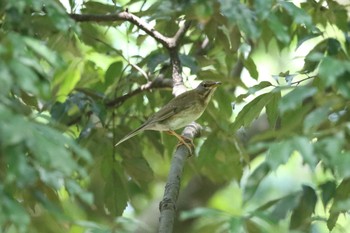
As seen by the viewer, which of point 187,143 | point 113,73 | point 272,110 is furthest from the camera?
point 113,73

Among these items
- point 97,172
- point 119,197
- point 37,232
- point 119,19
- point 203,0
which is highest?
point 119,19

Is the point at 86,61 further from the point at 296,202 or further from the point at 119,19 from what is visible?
the point at 296,202

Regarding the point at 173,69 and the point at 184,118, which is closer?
the point at 173,69

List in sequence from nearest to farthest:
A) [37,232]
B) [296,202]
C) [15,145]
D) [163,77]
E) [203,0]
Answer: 1. [15,145]
2. [203,0]
3. [37,232]
4. [296,202]
5. [163,77]

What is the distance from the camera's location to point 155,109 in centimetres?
632

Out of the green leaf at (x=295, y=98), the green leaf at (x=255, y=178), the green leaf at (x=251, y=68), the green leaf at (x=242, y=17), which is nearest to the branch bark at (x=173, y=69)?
the green leaf at (x=251, y=68)

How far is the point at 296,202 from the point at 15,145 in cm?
216

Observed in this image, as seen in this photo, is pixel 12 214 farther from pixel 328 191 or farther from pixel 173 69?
pixel 173 69

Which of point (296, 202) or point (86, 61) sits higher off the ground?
point (86, 61)

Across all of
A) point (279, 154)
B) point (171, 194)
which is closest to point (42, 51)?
point (279, 154)

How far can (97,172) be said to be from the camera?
605 centimetres

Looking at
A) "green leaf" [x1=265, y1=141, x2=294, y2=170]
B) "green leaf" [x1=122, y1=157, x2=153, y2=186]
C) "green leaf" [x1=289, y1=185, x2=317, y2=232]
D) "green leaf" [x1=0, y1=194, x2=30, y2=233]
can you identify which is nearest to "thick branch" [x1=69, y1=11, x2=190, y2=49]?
"green leaf" [x1=122, y1=157, x2=153, y2=186]

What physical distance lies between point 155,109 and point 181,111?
650 millimetres

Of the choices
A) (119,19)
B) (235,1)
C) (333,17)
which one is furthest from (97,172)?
(235,1)
